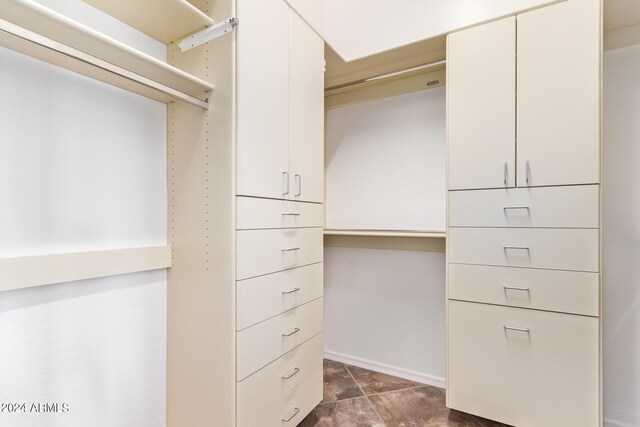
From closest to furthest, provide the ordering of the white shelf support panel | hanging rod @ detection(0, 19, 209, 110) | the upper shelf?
hanging rod @ detection(0, 19, 209, 110) < the white shelf support panel < the upper shelf

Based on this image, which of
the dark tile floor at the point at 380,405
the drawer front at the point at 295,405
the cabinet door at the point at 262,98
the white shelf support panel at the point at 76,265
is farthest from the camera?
the dark tile floor at the point at 380,405

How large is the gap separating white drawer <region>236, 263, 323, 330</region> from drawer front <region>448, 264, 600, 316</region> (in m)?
0.79

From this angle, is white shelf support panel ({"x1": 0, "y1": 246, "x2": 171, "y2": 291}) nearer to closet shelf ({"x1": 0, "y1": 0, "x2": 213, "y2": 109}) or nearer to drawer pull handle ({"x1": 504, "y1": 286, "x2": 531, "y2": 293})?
closet shelf ({"x1": 0, "y1": 0, "x2": 213, "y2": 109})

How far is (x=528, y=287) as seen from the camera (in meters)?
1.50

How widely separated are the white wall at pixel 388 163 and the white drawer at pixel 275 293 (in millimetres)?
797

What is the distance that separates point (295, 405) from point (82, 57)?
1.70 meters

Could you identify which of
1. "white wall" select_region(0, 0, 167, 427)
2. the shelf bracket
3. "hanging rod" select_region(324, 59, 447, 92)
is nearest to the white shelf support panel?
"white wall" select_region(0, 0, 167, 427)

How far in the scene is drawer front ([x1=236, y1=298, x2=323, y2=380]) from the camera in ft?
4.00

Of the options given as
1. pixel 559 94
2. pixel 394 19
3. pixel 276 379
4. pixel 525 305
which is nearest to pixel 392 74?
pixel 394 19

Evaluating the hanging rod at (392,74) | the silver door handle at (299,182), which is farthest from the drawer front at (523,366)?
the hanging rod at (392,74)

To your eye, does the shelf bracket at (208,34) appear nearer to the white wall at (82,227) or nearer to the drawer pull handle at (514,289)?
the white wall at (82,227)

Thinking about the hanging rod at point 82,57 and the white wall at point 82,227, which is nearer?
the hanging rod at point 82,57

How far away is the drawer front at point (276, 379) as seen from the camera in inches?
48.3

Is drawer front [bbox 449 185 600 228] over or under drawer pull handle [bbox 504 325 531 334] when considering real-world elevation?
over
